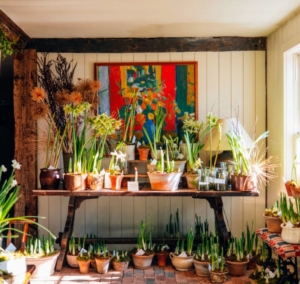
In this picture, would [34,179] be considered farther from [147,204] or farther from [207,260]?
[207,260]

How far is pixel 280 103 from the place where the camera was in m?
4.26

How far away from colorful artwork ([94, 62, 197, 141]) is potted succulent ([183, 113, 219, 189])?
0.77 ft

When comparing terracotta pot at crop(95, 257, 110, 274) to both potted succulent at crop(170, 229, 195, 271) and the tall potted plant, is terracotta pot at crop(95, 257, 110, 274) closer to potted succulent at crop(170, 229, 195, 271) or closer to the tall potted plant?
potted succulent at crop(170, 229, 195, 271)

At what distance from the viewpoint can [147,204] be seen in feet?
15.6

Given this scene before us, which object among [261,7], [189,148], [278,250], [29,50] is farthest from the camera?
[29,50]

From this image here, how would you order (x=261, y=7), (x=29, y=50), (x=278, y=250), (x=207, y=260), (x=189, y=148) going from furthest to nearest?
1. (x=29, y=50)
2. (x=189, y=148)
3. (x=207, y=260)
4. (x=261, y=7)
5. (x=278, y=250)

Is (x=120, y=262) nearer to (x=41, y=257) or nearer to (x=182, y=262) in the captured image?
(x=182, y=262)

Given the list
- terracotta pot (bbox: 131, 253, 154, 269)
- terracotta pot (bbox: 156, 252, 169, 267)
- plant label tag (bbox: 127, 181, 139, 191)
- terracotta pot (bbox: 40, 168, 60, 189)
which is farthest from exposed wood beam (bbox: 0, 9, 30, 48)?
terracotta pot (bbox: 156, 252, 169, 267)

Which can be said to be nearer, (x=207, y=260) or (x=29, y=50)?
(x=207, y=260)

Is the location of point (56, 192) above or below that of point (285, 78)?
below

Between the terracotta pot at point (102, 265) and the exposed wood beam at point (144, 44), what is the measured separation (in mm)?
2209

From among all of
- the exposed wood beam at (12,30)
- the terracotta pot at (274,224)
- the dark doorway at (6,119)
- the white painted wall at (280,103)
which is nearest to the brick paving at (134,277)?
the terracotta pot at (274,224)

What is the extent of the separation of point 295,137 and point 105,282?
7.36 ft

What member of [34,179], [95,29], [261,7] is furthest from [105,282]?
[261,7]
